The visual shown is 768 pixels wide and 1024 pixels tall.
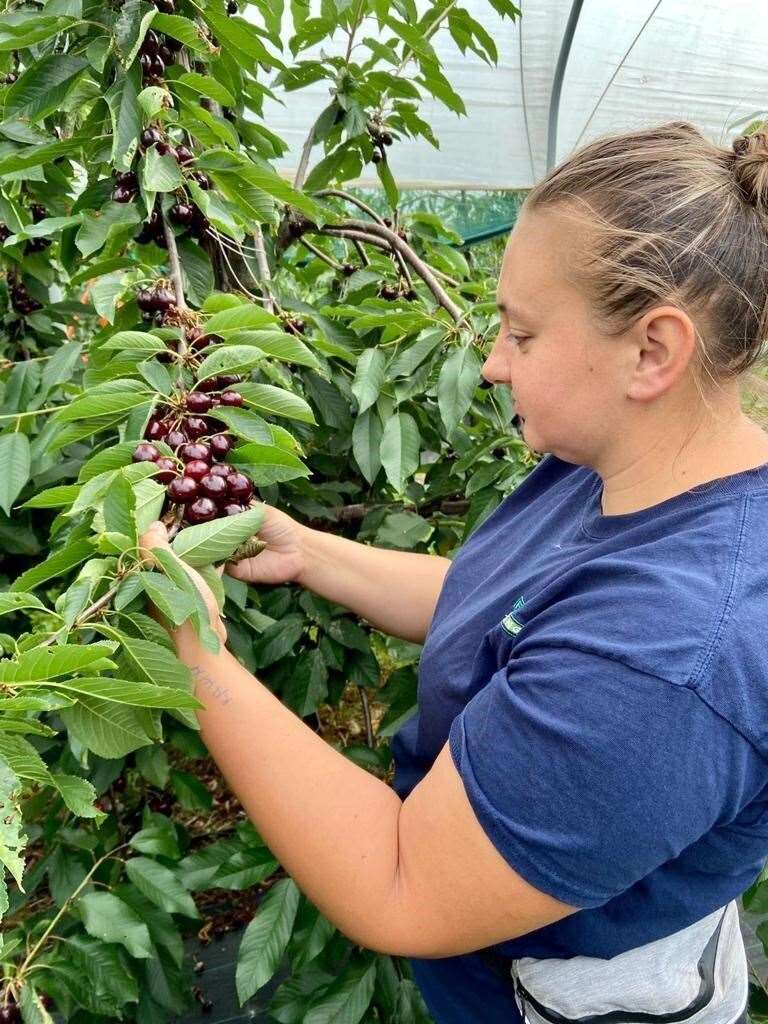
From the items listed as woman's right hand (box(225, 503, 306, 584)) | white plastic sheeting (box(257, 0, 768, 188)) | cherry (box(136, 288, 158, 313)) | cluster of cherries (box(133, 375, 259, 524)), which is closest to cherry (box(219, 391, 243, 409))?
cluster of cherries (box(133, 375, 259, 524))

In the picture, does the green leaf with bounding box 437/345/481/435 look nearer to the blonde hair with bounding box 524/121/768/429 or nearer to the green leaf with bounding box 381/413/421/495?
the green leaf with bounding box 381/413/421/495

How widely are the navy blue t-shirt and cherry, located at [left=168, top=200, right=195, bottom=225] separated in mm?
690

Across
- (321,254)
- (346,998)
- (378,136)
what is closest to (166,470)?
(346,998)

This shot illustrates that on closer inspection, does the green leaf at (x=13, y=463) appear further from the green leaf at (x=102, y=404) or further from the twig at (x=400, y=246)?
the twig at (x=400, y=246)

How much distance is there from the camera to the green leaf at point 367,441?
1.35 meters

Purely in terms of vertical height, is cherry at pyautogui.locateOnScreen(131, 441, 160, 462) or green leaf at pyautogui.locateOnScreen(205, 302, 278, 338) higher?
green leaf at pyautogui.locateOnScreen(205, 302, 278, 338)

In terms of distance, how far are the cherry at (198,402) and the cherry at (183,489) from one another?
105 millimetres

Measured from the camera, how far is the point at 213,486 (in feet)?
2.74

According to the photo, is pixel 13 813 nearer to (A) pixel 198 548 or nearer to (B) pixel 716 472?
(A) pixel 198 548

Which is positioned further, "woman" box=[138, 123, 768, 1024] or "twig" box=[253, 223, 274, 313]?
"twig" box=[253, 223, 274, 313]

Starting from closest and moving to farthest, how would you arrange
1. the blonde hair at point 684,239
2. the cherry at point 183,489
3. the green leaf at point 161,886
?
the blonde hair at point 684,239, the cherry at point 183,489, the green leaf at point 161,886

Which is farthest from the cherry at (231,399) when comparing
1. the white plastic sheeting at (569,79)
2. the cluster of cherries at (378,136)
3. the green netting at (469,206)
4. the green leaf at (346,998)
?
the green netting at (469,206)

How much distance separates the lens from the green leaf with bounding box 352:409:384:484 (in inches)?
53.1

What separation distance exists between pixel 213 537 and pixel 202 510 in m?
0.04
